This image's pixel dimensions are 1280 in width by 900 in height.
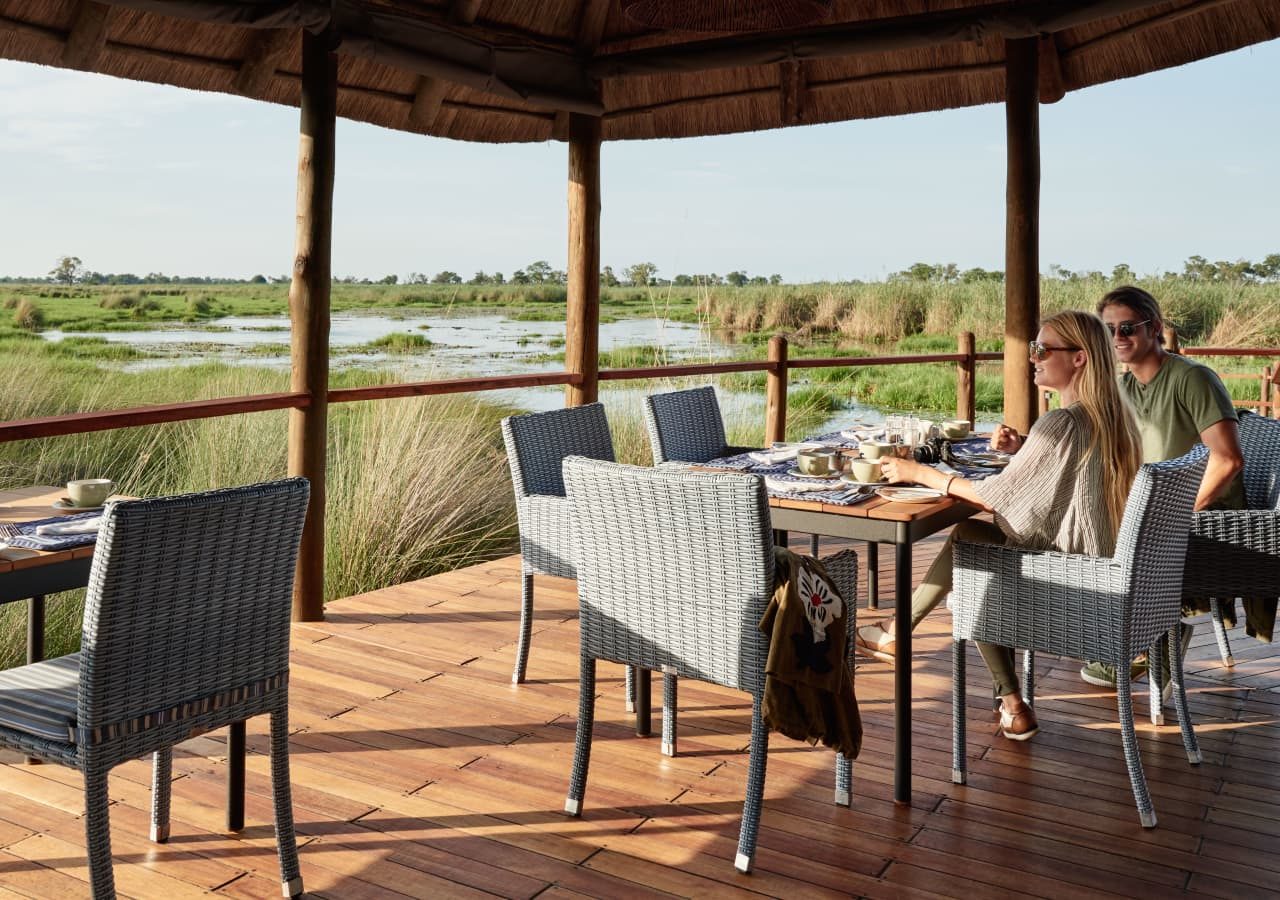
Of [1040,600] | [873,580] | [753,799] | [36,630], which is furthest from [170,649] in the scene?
[873,580]

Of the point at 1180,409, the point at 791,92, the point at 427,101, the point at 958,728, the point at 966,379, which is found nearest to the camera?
the point at 958,728

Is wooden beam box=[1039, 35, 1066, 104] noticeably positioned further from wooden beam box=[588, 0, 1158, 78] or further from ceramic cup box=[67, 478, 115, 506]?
ceramic cup box=[67, 478, 115, 506]

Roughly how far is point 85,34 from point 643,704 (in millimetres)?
3393

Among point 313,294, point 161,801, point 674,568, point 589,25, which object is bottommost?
point 161,801

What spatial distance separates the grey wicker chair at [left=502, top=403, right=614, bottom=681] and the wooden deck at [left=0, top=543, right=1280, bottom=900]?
34 centimetres

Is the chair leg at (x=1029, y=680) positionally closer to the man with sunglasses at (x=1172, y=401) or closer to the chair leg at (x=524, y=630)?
the man with sunglasses at (x=1172, y=401)

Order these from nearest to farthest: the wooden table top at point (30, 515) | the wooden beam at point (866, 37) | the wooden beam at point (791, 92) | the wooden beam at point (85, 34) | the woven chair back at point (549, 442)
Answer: the wooden table top at point (30, 515), the woven chair back at point (549, 442), the wooden beam at point (85, 34), the wooden beam at point (866, 37), the wooden beam at point (791, 92)

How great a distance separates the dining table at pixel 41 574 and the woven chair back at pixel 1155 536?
7.02 feet

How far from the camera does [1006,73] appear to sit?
18.4ft

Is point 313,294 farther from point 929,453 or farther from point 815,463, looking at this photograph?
point 929,453

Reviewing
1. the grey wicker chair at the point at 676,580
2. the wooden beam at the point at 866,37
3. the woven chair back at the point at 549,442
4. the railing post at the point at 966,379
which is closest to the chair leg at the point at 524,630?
the woven chair back at the point at 549,442

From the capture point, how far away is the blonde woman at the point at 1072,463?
294 cm

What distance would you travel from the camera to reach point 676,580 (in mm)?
2592

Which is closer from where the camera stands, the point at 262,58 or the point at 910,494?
the point at 910,494
